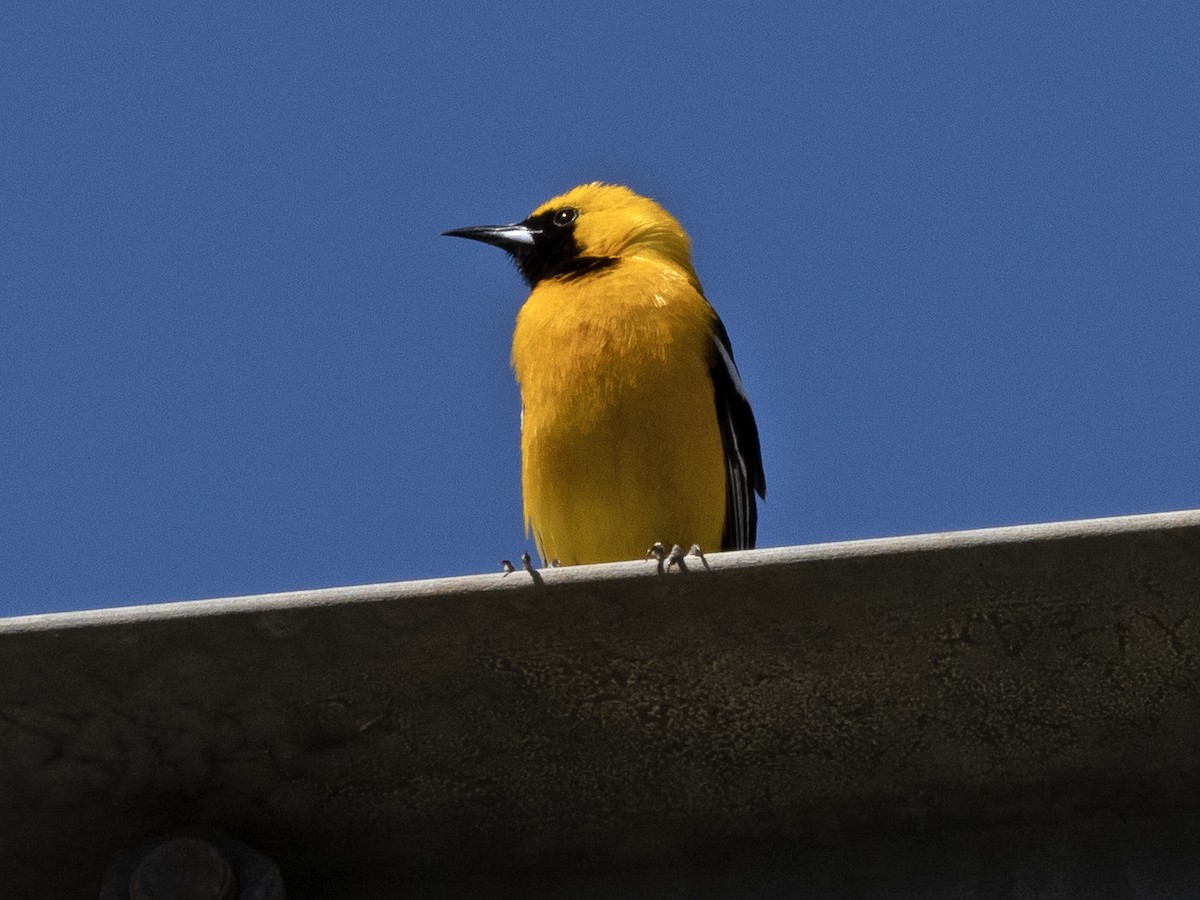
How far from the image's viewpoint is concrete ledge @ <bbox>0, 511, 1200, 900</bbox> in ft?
9.35

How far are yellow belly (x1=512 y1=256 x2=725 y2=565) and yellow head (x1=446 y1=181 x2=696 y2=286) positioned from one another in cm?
81

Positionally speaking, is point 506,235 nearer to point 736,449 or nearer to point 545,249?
point 545,249

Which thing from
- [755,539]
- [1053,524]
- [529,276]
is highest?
[529,276]

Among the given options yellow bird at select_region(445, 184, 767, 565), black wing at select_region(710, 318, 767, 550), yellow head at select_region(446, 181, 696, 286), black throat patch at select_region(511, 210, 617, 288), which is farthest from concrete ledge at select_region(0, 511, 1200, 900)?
black throat patch at select_region(511, 210, 617, 288)

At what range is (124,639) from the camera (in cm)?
284

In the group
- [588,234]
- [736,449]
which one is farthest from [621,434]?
[588,234]

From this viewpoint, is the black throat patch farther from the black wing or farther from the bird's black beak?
the black wing

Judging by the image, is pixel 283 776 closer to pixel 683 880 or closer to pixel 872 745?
pixel 683 880

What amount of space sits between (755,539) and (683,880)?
427 cm

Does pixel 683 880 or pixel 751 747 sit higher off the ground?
pixel 751 747

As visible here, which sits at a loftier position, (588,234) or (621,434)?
(588,234)

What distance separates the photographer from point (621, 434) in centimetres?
632

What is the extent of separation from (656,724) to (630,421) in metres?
3.37

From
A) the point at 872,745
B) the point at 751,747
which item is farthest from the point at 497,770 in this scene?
the point at 872,745
